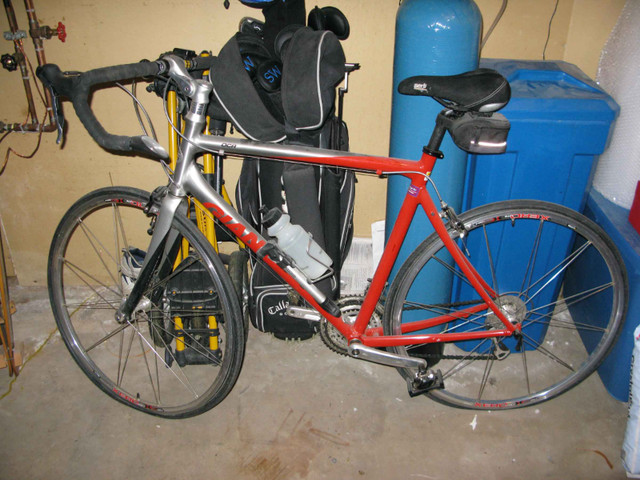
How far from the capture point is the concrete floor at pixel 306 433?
1789 mm

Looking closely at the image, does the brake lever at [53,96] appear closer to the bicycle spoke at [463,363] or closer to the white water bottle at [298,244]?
the white water bottle at [298,244]

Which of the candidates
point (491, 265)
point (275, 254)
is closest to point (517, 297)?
point (491, 265)

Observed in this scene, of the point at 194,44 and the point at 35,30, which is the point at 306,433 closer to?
the point at 194,44

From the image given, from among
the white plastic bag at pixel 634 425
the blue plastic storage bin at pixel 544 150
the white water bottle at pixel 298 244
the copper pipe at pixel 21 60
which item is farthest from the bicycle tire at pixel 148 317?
the white plastic bag at pixel 634 425

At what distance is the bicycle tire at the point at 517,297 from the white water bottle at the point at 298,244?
31cm

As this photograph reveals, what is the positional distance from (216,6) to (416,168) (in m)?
1.18

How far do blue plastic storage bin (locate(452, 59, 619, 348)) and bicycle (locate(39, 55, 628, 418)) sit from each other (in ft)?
0.07

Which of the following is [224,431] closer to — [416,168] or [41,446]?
[41,446]

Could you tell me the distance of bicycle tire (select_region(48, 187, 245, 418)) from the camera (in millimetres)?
1795

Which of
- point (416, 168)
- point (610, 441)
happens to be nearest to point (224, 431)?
point (416, 168)

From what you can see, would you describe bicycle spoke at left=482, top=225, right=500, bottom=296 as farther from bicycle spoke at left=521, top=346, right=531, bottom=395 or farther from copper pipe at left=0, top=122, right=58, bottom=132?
copper pipe at left=0, top=122, right=58, bottom=132

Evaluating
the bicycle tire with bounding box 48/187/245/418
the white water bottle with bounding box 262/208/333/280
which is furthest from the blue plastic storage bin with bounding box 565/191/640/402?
the bicycle tire with bounding box 48/187/245/418

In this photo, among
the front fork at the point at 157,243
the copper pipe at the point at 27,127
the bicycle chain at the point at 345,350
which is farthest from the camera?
the copper pipe at the point at 27,127

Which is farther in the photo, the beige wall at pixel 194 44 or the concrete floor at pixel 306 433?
the beige wall at pixel 194 44
